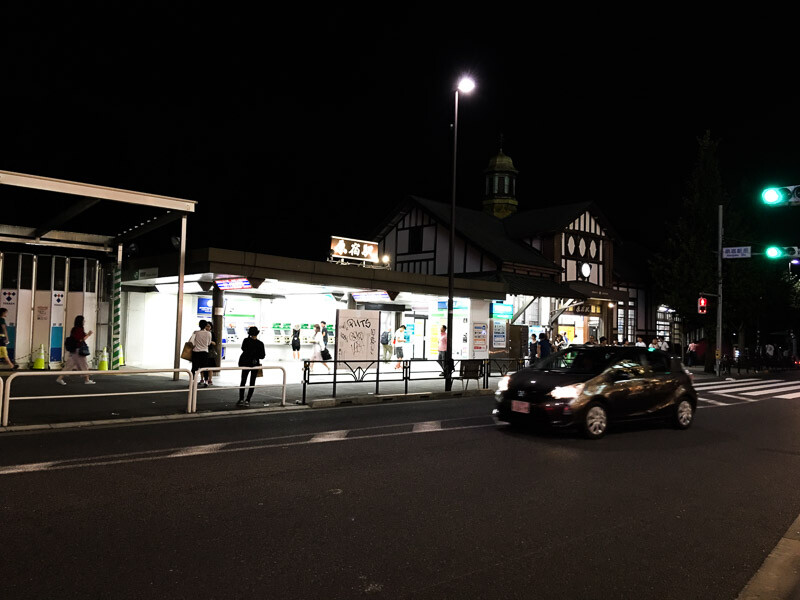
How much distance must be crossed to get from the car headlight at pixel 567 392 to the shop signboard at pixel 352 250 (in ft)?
57.1

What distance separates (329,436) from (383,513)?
4.46 metres

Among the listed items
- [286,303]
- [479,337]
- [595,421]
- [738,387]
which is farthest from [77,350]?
[738,387]

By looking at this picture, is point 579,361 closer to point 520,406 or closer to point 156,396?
point 520,406

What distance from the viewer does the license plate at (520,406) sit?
35.4 feet

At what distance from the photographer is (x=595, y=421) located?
10.8m

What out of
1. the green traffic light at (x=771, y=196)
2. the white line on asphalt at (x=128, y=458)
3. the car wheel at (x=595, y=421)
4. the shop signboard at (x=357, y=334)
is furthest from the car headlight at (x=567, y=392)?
the shop signboard at (x=357, y=334)

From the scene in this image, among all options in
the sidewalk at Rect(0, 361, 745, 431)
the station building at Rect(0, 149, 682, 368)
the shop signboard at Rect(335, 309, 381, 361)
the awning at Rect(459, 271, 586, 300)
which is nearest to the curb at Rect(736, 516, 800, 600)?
the sidewalk at Rect(0, 361, 745, 431)

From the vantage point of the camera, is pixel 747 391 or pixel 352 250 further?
pixel 352 250

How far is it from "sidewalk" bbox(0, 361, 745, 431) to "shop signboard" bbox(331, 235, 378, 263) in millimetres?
6906

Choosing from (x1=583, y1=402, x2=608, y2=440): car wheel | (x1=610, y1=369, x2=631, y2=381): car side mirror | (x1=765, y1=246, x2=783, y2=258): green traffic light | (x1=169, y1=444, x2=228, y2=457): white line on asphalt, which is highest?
(x1=765, y1=246, x2=783, y2=258): green traffic light

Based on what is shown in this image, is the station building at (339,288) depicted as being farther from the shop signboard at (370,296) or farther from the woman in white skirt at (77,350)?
the woman in white skirt at (77,350)

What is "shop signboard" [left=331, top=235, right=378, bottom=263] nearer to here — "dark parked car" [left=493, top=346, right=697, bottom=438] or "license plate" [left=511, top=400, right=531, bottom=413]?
"dark parked car" [left=493, top=346, right=697, bottom=438]

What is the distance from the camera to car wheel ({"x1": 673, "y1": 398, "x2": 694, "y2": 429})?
476 inches

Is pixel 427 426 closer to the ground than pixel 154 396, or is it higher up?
closer to the ground
